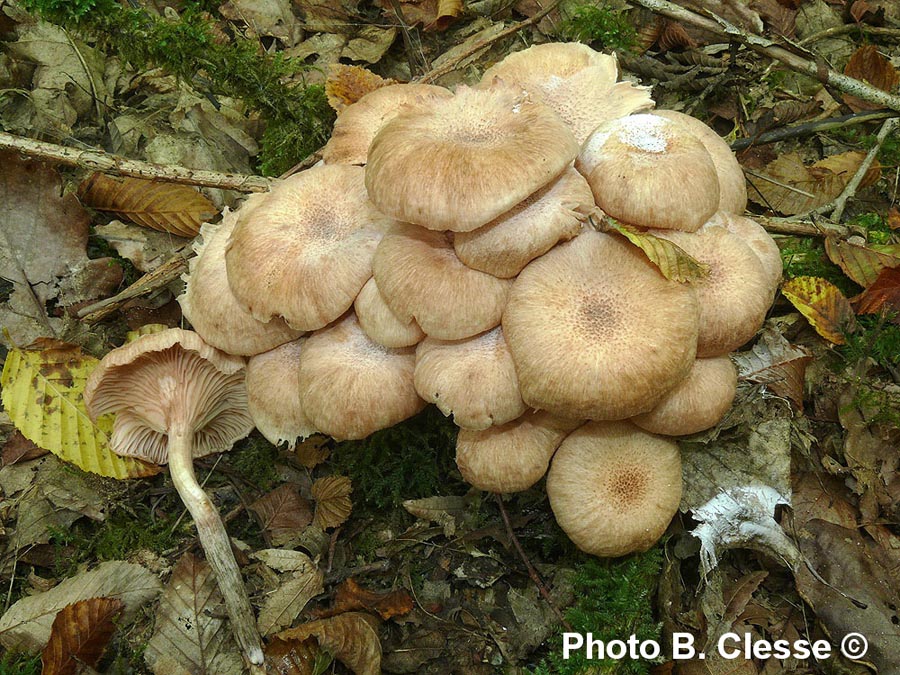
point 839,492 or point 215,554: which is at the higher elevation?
point 839,492

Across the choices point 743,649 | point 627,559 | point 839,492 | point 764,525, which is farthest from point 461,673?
point 839,492

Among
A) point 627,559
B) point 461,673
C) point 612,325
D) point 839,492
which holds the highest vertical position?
point 612,325

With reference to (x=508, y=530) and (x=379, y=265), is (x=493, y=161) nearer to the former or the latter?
(x=379, y=265)

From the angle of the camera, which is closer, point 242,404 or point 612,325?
point 612,325

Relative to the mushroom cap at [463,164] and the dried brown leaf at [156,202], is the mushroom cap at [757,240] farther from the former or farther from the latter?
the dried brown leaf at [156,202]

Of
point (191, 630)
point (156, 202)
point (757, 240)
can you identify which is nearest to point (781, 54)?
point (757, 240)

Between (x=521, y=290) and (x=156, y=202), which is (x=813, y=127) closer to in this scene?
(x=521, y=290)

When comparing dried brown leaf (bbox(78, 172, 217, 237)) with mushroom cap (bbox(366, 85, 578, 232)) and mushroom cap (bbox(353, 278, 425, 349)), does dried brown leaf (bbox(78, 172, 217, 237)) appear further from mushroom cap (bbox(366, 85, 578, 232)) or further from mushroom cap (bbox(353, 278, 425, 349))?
mushroom cap (bbox(366, 85, 578, 232))
